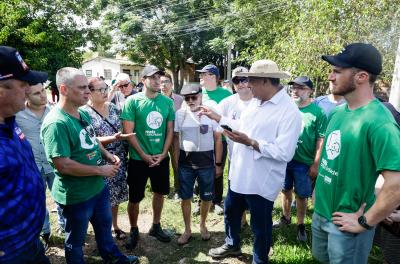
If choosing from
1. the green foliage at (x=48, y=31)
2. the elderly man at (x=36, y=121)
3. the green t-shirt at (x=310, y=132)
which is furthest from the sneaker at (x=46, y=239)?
the green foliage at (x=48, y=31)

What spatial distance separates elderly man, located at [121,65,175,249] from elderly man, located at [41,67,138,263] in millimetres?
957

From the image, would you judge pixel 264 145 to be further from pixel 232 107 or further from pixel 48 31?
pixel 48 31

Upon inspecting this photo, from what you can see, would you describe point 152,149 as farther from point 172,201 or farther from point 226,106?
point 172,201

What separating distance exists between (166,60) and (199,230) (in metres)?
29.5

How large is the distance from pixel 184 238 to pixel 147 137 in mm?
1463

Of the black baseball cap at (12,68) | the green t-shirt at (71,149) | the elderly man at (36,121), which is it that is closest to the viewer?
the black baseball cap at (12,68)

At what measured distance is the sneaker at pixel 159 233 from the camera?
4.40m

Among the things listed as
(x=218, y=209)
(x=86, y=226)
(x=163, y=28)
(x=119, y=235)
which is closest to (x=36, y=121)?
(x=86, y=226)

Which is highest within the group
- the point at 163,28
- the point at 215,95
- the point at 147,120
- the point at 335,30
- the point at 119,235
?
the point at 163,28

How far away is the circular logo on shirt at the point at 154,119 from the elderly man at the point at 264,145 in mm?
1228

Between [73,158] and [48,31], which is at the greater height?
[48,31]

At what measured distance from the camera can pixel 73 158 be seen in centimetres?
299

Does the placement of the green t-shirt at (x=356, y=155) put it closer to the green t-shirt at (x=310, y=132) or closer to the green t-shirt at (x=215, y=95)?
the green t-shirt at (x=310, y=132)

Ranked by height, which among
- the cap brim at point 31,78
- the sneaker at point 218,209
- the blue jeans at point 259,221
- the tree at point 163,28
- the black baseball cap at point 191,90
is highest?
the tree at point 163,28
